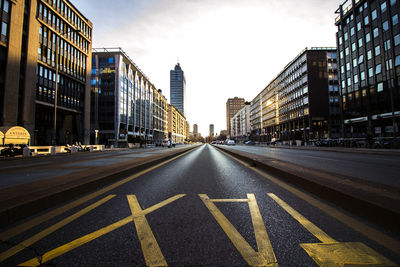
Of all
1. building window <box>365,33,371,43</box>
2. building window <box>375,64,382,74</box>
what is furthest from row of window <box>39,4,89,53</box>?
building window <box>365,33,371,43</box>

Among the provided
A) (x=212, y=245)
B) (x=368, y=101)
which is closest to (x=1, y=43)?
(x=212, y=245)

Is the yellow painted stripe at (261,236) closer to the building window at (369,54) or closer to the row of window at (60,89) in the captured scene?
the row of window at (60,89)

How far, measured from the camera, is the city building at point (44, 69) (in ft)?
82.9

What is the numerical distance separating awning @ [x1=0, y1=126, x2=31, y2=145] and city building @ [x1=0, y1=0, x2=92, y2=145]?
2722mm

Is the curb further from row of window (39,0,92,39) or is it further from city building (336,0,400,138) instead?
row of window (39,0,92,39)

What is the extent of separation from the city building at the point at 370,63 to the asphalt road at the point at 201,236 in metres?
38.8

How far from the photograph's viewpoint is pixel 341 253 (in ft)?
5.90

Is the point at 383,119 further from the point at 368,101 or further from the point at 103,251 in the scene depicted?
the point at 103,251

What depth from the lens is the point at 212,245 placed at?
1.98 m

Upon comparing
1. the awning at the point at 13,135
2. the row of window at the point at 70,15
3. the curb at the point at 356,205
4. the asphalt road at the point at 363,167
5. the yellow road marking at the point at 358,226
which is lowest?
the asphalt road at the point at 363,167

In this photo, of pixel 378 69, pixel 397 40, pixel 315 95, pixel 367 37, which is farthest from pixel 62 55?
pixel 315 95

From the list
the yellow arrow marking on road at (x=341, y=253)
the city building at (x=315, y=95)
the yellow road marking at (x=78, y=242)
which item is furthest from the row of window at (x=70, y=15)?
the city building at (x=315, y=95)

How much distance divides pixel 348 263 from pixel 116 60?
63894 mm

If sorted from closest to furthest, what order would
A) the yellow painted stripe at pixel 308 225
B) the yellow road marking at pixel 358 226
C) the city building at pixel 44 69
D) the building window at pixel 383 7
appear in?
1. the yellow road marking at pixel 358 226
2. the yellow painted stripe at pixel 308 225
3. the city building at pixel 44 69
4. the building window at pixel 383 7
